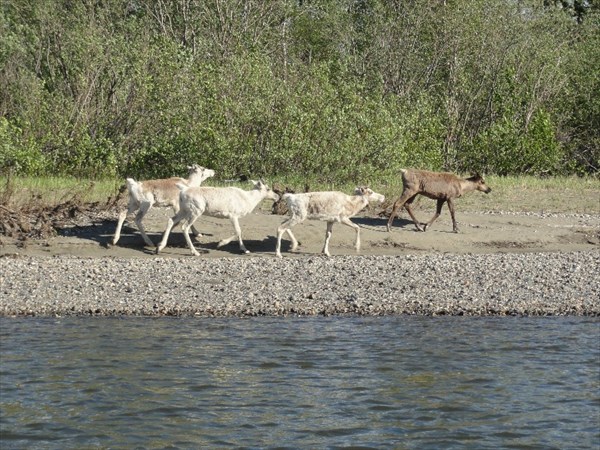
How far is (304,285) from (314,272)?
2.77 feet

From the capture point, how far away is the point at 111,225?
21.0m

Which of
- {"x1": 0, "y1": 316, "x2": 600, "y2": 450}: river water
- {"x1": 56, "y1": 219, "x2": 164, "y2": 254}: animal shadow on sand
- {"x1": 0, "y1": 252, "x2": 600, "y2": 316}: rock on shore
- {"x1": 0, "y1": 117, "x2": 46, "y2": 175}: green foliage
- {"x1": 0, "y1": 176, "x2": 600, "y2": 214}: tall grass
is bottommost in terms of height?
{"x1": 0, "y1": 316, "x2": 600, "y2": 450}: river water

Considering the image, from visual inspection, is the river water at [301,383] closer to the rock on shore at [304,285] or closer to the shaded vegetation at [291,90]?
the rock on shore at [304,285]

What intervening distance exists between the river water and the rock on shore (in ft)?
1.82

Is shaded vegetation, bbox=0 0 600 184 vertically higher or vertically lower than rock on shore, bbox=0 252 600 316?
higher

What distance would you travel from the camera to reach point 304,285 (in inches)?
675

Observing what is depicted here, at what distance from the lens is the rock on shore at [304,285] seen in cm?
1584

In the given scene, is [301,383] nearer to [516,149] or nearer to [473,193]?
[473,193]

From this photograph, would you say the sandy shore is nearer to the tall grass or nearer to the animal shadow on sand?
the animal shadow on sand

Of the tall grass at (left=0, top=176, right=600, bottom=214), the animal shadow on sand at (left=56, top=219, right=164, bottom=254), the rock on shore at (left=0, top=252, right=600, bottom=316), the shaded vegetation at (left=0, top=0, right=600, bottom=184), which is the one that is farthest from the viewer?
the shaded vegetation at (left=0, top=0, right=600, bottom=184)

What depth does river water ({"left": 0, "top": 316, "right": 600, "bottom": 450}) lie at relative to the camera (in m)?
10.5

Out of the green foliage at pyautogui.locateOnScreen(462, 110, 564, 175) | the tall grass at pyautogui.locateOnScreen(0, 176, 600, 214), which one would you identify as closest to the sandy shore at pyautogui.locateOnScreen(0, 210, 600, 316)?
the tall grass at pyautogui.locateOnScreen(0, 176, 600, 214)

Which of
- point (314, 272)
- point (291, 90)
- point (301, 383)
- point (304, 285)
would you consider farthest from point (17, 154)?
point (301, 383)

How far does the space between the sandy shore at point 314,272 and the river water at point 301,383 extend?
27.0 inches
